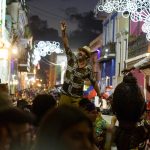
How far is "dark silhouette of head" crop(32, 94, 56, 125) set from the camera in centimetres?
604

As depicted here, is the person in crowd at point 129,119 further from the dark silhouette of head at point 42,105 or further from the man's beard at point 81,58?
the man's beard at point 81,58

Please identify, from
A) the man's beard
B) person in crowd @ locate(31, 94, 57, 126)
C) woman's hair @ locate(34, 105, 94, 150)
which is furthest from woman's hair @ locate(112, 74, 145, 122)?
woman's hair @ locate(34, 105, 94, 150)

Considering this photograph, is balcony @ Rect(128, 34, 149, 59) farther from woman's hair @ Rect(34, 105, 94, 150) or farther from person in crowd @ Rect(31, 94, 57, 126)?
woman's hair @ Rect(34, 105, 94, 150)

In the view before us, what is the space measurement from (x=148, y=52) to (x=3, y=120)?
2752 centimetres

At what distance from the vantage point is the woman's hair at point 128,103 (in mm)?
5523

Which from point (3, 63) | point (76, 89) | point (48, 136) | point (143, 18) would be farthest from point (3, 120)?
point (3, 63)

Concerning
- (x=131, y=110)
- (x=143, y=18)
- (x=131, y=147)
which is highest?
(x=143, y=18)

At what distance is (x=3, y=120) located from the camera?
9.41ft

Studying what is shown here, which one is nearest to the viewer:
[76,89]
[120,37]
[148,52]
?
[76,89]

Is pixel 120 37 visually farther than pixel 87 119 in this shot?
Yes

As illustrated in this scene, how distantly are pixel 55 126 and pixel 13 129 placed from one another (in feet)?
1.19

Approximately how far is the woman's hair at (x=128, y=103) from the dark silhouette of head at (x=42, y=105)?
0.77 metres

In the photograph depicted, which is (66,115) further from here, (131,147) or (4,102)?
(131,147)

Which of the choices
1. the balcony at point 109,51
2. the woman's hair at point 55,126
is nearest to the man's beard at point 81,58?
the woman's hair at point 55,126
